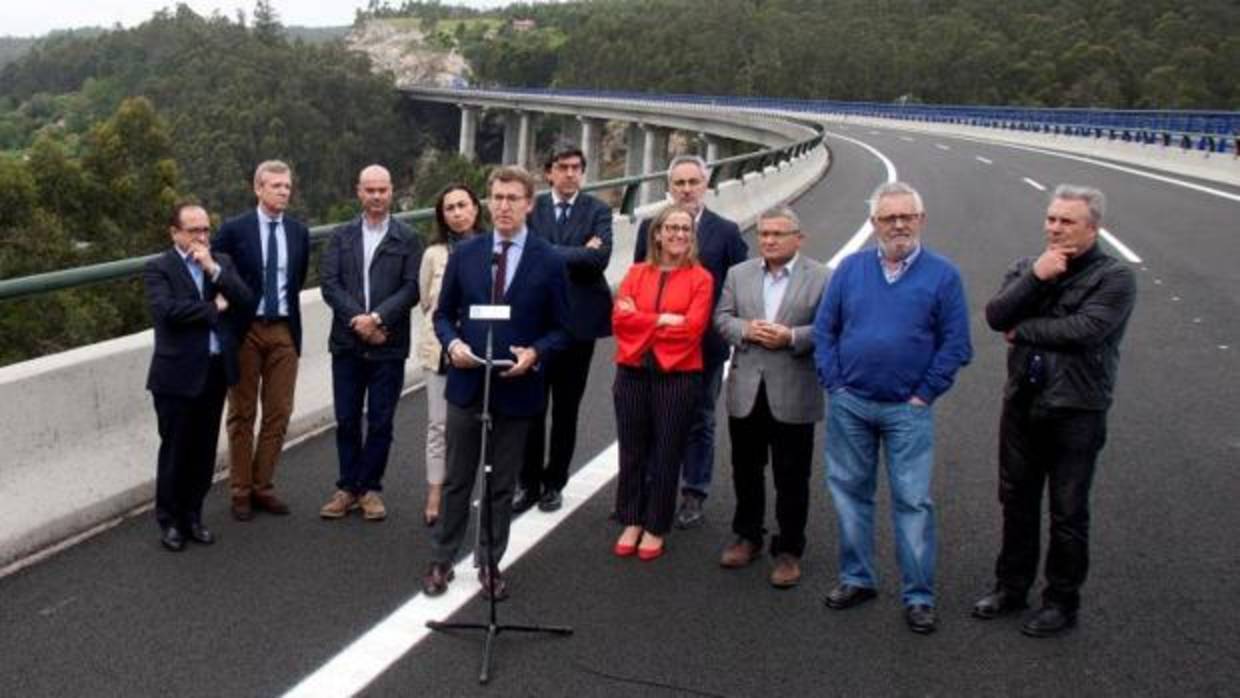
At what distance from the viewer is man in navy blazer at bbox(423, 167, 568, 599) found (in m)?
4.95

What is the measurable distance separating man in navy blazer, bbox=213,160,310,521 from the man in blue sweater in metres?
2.80

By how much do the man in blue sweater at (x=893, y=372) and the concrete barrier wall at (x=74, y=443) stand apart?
3603 mm

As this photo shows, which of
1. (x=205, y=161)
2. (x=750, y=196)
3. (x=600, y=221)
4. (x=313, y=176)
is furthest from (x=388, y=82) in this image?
(x=600, y=221)

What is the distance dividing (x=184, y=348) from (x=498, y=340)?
5.42ft

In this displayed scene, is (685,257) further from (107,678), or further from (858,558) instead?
(107,678)

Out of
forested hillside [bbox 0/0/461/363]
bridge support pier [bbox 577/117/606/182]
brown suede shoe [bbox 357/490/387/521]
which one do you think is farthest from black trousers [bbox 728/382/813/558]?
bridge support pier [bbox 577/117/606/182]

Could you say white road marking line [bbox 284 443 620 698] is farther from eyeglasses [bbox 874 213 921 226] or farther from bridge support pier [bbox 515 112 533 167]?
bridge support pier [bbox 515 112 533 167]

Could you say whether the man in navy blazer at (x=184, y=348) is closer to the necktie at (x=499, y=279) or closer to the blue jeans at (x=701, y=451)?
the necktie at (x=499, y=279)

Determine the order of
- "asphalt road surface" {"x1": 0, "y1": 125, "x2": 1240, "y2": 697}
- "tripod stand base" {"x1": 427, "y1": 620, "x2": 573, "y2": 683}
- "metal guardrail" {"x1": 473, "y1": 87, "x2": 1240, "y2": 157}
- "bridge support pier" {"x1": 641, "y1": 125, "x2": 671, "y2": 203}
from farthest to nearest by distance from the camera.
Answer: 1. "bridge support pier" {"x1": 641, "y1": 125, "x2": 671, "y2": 203}
2. "metal guardrail" {"x1": 473, "y1": 87, "x2": 1240, "y2": 157}
3. "tripod stand base" {"x1": 427, "y1": 620, "x2": 573, "y2": 683}
4. "asphalt road surface" {"x1": 0, "y1": 125, "x2": 1240, "y2": 697}

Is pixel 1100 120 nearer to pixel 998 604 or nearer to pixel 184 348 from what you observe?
pixel 998 604

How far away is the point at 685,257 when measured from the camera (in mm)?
5352

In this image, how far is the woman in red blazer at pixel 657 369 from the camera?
535 cm

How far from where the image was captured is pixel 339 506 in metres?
5.89

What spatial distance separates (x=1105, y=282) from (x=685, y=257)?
71.3 inches
